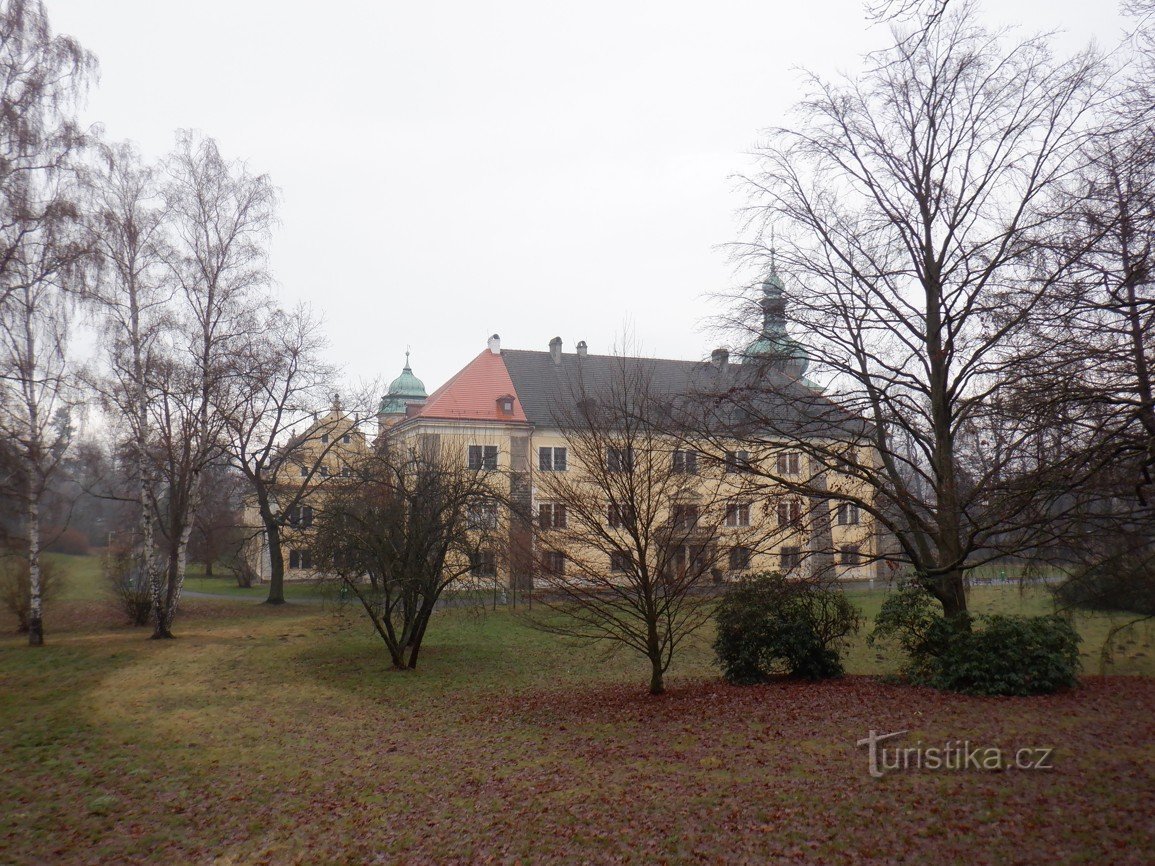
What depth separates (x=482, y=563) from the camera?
61.0 feet

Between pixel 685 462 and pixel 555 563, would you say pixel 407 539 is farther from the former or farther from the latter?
pixel 685 462

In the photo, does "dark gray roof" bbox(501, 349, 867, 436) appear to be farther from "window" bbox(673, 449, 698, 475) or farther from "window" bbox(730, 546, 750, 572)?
"window" bbox(730, 546, 750, 572)

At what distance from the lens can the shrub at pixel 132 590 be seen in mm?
24250

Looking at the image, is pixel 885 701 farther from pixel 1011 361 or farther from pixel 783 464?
pixel 783 464

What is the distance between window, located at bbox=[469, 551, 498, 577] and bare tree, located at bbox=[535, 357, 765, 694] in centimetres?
599

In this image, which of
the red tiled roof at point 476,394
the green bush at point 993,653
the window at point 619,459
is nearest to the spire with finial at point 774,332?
the window at point 619,459

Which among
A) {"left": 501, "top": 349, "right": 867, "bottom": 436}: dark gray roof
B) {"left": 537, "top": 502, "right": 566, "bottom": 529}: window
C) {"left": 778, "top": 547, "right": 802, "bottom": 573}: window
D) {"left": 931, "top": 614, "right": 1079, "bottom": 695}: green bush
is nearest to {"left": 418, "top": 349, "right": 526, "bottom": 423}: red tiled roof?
{"left": 537, "top": 502, "right": 566, "bottom": 529}: window

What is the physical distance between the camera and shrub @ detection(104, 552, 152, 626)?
24.2 m

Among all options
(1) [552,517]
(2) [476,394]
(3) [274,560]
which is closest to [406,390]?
(2) [476,394]

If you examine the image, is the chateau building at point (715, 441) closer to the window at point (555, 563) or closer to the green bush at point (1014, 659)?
the window at point (555, 563)

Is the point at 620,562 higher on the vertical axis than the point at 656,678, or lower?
higher

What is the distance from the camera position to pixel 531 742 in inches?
425

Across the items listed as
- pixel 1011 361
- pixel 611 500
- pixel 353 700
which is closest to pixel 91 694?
pixel 353 700

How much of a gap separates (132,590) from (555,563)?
1801 centimetres
